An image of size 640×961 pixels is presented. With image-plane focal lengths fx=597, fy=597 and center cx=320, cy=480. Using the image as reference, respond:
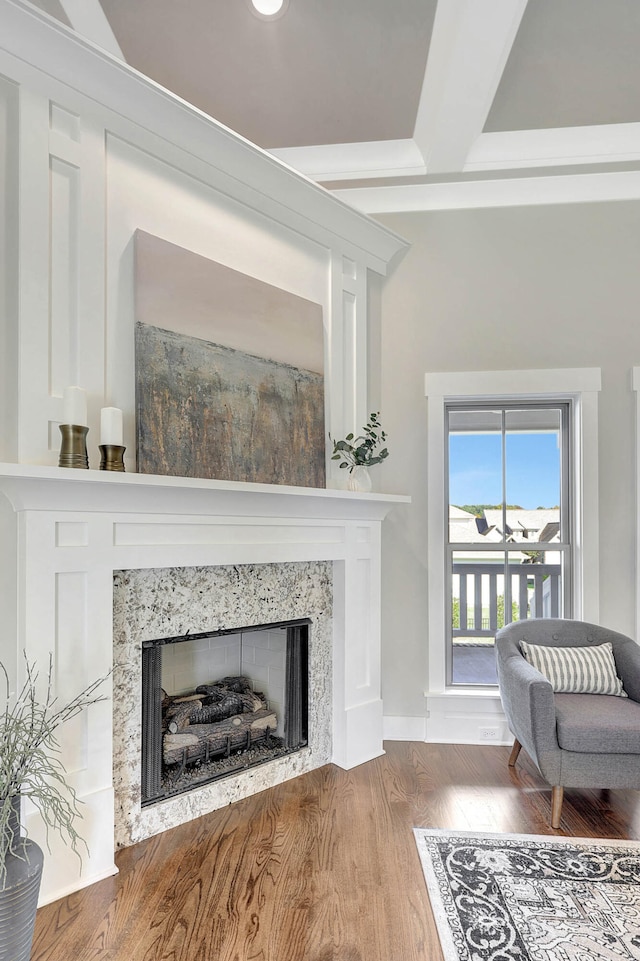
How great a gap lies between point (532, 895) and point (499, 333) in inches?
110

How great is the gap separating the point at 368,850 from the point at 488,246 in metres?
3.23

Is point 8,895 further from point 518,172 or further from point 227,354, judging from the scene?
point 518,172

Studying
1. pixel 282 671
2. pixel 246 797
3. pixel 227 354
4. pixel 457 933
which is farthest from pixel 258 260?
pixel 457 933

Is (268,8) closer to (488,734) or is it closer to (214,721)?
(214,721)

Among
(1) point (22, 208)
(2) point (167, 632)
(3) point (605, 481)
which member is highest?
(1) point (22, 208)

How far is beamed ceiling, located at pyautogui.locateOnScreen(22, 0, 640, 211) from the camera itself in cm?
251

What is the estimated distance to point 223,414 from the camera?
2637 millimetres

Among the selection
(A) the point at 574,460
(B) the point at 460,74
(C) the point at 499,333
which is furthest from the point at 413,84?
(A) the point at 574,460

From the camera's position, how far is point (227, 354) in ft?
8.80

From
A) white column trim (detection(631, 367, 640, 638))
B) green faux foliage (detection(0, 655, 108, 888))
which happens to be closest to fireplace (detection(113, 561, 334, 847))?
green faux foliage (detection(0, 655, 108, 888))

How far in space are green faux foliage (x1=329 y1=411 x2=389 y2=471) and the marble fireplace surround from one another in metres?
0.22

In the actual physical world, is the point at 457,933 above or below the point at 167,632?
below

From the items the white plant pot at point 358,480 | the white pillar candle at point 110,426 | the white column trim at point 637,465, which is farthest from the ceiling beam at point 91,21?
the white column trim at point 637,465

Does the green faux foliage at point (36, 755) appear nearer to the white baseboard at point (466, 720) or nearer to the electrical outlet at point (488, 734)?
the white baseboard at point (466, 720)
